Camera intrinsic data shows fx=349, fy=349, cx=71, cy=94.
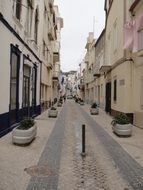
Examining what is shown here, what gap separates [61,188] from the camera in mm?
6582

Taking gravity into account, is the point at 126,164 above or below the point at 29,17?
below

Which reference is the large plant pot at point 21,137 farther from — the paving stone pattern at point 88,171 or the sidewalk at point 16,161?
the paving stone pattern at point 88,171

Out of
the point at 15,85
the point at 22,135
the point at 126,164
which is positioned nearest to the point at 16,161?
the point at 22,135

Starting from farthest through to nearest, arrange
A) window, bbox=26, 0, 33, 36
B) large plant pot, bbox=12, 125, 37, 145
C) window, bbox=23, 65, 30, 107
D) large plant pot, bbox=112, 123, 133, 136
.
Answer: window, bbox=26, 0, 33, 36
window, bbox=23, 65, 30, 107
large plant pot, bbox=112, 123, 133, 136
large plant pot, bbox=12, 125, 37, 145

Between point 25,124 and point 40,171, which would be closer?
point 40,171

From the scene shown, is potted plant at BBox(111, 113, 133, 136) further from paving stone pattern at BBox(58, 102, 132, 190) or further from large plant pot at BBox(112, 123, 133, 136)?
paving stone pattern at BBox(58, 102, 132, 190)

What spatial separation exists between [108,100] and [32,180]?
24.5m

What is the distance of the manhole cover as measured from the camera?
297 inches

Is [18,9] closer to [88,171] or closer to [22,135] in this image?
[22,135]

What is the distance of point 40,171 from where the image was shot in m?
7.84

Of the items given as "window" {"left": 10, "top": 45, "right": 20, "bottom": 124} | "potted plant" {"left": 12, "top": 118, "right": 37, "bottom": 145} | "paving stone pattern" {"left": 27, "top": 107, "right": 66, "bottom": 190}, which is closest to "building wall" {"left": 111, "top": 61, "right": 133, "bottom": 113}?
"window" {"left": 10, "top": 45, "right": 20, "bottom": 124}

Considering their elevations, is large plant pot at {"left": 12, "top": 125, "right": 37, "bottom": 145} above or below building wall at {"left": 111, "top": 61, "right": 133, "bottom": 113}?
below

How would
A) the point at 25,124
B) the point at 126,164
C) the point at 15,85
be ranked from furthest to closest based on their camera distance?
the point at 15,85 → the point at 25,124 → the point at 126,164

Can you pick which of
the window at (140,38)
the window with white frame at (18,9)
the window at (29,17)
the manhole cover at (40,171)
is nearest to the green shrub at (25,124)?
the manhole cover at (40,171)
